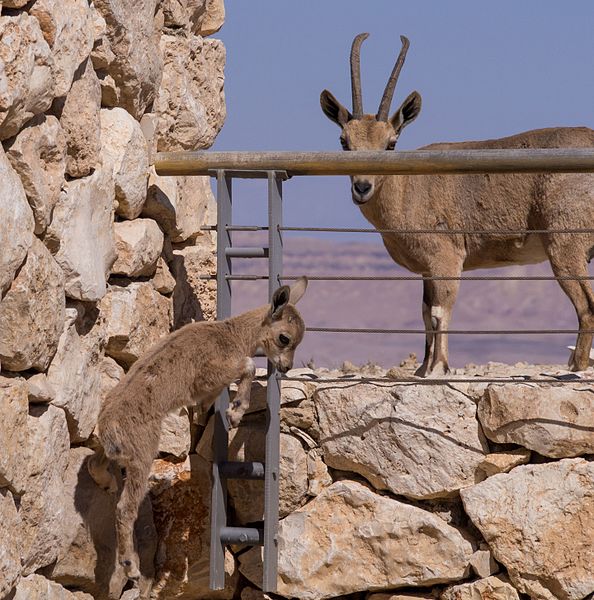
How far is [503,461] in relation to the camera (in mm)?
6578

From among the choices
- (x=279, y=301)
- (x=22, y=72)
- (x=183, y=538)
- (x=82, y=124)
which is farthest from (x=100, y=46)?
(x=183, y=538)

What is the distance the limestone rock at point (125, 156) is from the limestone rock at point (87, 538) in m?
1.28

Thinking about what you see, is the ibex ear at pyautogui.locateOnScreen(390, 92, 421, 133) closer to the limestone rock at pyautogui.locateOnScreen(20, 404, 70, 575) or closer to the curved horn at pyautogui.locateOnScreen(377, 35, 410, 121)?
the curved horn at pyautogui.locateOnScreen(377, 35, 410, 121)

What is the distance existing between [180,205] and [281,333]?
3.51ft

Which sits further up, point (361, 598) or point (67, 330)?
point (67, 330)

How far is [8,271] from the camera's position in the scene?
5078 millimetres

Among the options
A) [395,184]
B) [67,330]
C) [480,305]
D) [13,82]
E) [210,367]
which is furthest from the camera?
[480,305]

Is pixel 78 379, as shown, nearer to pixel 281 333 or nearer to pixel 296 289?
pixel 281 333

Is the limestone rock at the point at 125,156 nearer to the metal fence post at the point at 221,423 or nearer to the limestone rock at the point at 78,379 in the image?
the metal fence post at the point at 221,423

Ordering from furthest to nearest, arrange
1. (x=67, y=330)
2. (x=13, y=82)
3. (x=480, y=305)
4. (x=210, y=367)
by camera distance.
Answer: (x=480, y=305) → (x=210, y=367) → (x=67, y=330) → (x=13, y=82)

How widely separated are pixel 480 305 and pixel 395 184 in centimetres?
7286

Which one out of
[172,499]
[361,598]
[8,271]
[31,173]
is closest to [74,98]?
[31,173]

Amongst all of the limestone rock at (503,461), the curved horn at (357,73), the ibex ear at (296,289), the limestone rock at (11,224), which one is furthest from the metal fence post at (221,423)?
the curved horn at (357,73)

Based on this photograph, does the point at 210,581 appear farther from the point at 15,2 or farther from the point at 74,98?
the point at 15,2
